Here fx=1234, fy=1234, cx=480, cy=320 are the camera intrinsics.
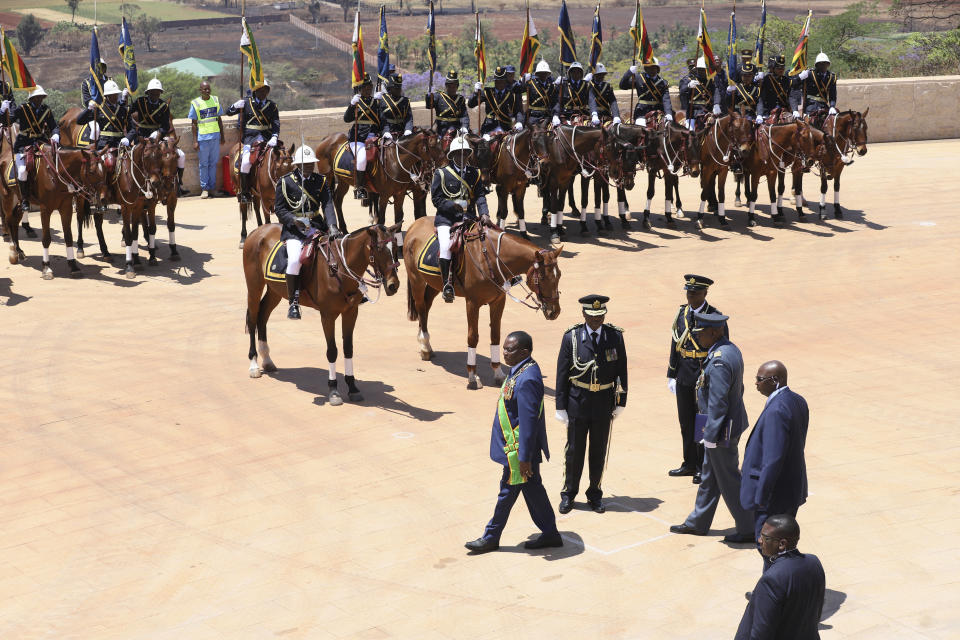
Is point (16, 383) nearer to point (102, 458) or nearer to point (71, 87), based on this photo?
point (102, 458)

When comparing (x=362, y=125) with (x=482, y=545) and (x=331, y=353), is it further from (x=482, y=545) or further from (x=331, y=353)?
(x=482, y=545)

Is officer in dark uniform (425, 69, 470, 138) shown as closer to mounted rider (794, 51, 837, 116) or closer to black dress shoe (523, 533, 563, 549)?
mounted rider (794, 51, 837, 116)

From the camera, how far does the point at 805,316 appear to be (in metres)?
18.9

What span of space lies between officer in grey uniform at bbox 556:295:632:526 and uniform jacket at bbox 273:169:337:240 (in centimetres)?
503

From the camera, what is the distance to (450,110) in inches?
928

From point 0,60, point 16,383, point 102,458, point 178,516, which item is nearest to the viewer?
point 178,516

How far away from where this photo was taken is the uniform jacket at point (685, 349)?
39.0 feet

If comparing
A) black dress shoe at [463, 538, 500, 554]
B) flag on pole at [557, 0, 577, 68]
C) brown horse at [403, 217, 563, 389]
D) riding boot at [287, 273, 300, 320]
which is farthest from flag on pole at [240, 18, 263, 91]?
black dress shoe at [463, 538, 500, 554]

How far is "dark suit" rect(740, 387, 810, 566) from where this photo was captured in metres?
9.18

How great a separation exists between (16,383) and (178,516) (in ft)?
17.1

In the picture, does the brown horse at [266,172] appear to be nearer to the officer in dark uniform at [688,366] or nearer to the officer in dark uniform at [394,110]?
the officer in dark uniform at [394,110]

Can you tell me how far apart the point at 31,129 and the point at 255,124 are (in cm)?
395

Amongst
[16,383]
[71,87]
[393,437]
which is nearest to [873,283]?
[393,437]

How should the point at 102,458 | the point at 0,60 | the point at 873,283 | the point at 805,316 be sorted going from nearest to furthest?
the point at 102,458
the point at 805,316
the point at 873,283
the point at 0,60
